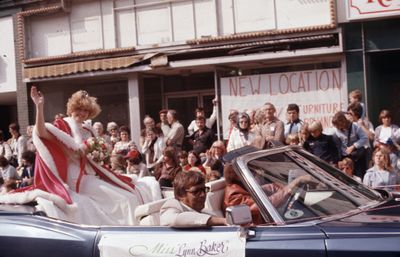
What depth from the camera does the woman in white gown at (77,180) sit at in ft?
17.4

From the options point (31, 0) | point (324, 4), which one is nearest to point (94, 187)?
point (324, 4)

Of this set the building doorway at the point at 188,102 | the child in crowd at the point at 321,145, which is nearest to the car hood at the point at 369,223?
the child in crowd at the point at 321,145

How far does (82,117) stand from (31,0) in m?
10.2

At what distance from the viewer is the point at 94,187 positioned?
567 centimetres

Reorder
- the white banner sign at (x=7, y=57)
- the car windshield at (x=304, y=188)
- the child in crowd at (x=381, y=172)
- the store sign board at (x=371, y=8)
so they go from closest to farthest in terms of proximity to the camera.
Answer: the car windshield at (x=304, y=188), the child in crowd at (x=381, y=172), the store sign board at (x=371, y=8), the white banner sign at (x=7, y=57)

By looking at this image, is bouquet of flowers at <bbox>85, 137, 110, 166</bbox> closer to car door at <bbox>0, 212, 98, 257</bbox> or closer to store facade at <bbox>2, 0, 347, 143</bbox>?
car door at <bbox>0, 212, 98, 257</bbox>

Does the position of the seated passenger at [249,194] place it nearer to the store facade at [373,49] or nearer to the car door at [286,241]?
the car door at [286,241]

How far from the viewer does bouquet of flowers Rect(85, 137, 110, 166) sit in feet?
19.7

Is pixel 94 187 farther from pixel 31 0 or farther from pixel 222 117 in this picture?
pixel 31 0

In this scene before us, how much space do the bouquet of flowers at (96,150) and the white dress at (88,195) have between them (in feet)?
0.26

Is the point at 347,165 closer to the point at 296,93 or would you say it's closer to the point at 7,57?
the point at 296,93

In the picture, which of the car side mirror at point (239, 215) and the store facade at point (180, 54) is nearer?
the car side mirror at point (239, 215)

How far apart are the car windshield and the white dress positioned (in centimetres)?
154

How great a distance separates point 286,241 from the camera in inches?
147
